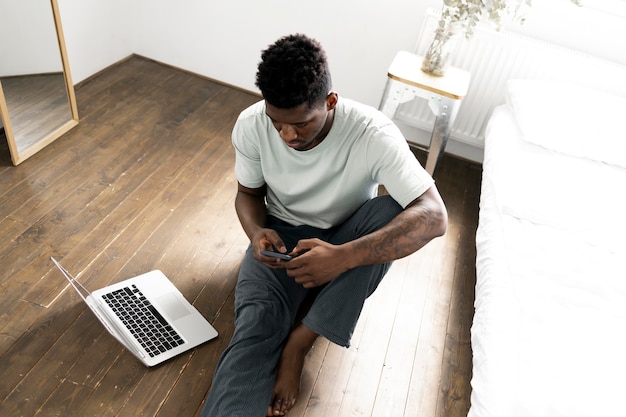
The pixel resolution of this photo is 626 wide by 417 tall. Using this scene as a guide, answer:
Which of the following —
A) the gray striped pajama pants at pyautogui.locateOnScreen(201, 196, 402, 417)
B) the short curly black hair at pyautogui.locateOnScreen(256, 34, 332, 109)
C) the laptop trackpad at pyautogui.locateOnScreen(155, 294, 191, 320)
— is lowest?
the laptop trackpad at pyautogui.locateOnScreen(155, 294, 191, 320)

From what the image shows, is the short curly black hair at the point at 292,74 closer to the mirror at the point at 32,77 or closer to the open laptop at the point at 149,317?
the open laptop at the point at 149,317

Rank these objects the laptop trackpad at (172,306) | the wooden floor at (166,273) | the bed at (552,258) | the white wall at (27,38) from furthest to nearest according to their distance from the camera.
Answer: the white wall at (27,38) → the laptop trackpad at (172,306) → the wooden floor at (166,273) → the bed at (552,258)

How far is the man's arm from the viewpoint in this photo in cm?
131

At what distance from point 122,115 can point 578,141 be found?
6.52ft

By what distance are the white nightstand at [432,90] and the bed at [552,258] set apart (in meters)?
0.20

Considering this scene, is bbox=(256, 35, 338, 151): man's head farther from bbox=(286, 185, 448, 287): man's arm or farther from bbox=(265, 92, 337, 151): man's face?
bbox=(286, 185, 448, 287): man's arm

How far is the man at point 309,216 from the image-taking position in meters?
1.22

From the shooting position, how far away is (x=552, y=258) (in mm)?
1515

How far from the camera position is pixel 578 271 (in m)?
1.48

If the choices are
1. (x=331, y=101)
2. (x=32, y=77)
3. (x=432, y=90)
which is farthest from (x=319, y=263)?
(x=32, y=77)

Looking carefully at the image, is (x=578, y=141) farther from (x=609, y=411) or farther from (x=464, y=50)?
(x=609, y=411)

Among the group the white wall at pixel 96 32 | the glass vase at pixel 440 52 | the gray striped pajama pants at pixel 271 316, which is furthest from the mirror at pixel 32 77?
the glass vase at pixel 440 52

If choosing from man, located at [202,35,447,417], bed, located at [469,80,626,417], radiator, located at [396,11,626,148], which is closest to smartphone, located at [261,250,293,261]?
man, located at [202,35,447,417]

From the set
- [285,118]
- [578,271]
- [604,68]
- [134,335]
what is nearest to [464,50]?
[604,68]
